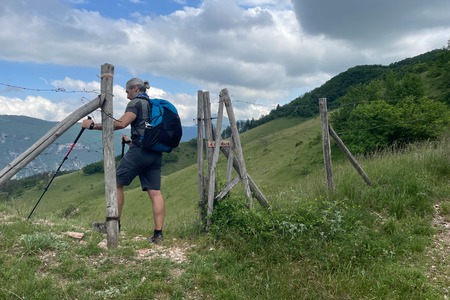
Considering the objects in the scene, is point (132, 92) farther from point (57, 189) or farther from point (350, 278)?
point (57, 189)

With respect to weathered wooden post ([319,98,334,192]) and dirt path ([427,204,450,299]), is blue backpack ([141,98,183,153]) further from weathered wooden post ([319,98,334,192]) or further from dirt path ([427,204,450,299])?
dirt path ([427,204,450,299])

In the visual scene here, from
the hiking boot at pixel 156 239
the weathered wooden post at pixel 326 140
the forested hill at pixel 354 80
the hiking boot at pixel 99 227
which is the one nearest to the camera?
the hiking boot at pixel 156 239

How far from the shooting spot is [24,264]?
14.1ft

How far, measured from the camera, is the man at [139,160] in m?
5.60

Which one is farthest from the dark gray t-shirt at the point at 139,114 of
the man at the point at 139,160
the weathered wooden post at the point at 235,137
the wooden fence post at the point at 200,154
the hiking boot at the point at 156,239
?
the hiking boot at the point at 156,239

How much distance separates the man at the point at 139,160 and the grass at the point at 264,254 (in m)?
0.58

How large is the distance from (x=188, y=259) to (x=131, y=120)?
218 cm

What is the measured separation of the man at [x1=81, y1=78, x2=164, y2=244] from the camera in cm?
560

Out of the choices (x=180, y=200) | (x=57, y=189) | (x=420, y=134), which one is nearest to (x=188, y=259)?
(x=420, y=134)

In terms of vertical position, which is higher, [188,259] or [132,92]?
[132,92]

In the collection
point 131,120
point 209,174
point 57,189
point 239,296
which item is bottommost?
point 57,189

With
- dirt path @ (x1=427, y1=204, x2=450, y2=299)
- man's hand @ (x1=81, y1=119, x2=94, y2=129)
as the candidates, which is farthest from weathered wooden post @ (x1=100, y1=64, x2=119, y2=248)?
dirt path @ (x1=427, y1=204, x2=450, y2=299)

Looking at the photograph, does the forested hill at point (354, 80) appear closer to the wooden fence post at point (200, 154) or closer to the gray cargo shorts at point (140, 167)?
the wooden fence post at point (200, 154)

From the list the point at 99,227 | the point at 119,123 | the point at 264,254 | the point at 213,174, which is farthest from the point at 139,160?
the point at 264,254
